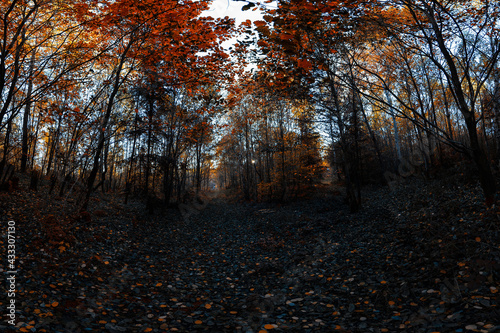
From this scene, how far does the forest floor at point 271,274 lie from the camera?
11.9 feet

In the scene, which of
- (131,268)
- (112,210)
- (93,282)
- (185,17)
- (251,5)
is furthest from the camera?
(112,210)

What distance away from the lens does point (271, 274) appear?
626cm

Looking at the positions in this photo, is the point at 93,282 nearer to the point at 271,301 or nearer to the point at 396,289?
the point at 271,301

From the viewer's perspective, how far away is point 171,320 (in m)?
4.05

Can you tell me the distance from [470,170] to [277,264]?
8431mm

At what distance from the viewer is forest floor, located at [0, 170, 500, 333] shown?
3639mm

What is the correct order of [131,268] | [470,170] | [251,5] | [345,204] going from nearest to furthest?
[251,5] < [131,268] < [470,170] < [345,204]

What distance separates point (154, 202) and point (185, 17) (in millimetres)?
10271

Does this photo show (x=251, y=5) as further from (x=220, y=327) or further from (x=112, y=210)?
(x=112, y=210)

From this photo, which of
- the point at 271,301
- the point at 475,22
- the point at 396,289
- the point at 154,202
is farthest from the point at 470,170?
the point at 154,202

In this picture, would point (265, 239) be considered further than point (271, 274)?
Yes

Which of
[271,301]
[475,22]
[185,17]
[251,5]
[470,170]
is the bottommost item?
[271,301]

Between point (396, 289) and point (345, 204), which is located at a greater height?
point (345, 204)

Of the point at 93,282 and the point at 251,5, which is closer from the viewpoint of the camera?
the point at 251,5
